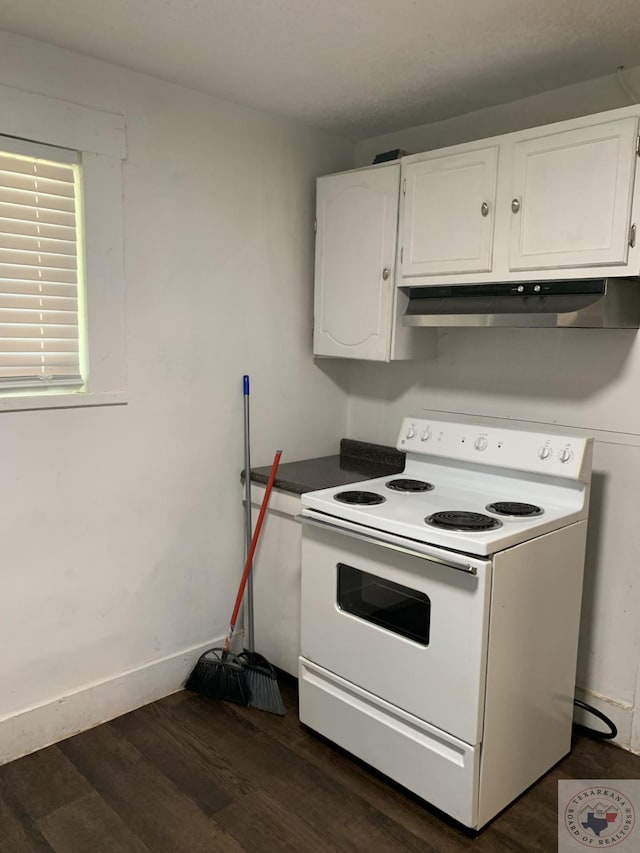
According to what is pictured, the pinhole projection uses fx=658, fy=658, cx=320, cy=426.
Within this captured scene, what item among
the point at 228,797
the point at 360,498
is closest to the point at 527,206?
the point at 360,498

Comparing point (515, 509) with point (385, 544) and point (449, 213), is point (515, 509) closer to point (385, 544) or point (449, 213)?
point (385, 544)

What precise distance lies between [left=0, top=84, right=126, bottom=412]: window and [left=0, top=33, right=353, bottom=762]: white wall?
0.05 m

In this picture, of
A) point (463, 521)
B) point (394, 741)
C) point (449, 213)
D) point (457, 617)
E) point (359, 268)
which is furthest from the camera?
point (359, 268)

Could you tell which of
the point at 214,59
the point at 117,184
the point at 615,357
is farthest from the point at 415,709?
the point at 214,59

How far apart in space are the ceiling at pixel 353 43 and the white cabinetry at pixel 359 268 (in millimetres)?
330

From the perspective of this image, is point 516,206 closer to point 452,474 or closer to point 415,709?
point 452,474

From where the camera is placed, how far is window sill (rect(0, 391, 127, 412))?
2.07 meters

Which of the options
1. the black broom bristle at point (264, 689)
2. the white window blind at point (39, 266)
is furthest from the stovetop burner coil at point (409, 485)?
the white window blind at point (39, 266)

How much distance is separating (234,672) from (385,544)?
971 mm

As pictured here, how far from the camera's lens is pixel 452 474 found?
2434 mm

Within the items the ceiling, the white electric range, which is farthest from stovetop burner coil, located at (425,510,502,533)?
the ceiling

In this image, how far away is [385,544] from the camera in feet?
6.45

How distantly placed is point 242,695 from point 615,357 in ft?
5.98

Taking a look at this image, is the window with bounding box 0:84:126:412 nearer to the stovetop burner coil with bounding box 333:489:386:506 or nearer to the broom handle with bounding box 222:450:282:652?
the broom handle with bounding box 222:450:282:652
